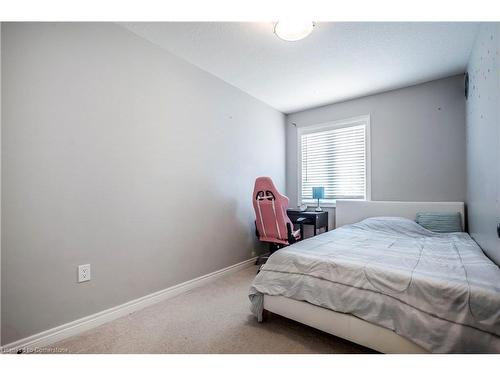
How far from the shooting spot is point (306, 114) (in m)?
3.96

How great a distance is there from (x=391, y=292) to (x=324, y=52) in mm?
2204

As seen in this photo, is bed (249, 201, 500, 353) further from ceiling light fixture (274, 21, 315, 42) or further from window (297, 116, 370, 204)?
ceiling light fixture (274, 21, 315, 42)

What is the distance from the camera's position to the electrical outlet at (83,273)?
166 cm

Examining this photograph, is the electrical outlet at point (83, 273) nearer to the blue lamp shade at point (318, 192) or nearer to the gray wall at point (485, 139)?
the gray wall at point (485, 139)

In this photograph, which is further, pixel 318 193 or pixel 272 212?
pixel 318 193

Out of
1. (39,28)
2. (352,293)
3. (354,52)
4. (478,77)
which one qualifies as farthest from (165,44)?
(478,77)

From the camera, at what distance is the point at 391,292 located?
1245 millimetres

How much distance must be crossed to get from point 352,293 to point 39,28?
2.60 meters

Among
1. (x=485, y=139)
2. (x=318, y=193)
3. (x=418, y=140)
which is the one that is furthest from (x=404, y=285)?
(x=418, y=140)

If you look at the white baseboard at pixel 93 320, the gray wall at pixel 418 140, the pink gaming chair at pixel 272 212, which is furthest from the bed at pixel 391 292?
the gray wall at pixel 418 140

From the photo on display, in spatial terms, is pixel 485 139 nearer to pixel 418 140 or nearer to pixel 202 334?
pixel 418 140

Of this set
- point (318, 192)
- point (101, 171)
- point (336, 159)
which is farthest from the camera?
point (336, 159)

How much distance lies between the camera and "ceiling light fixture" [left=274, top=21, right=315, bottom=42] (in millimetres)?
1871
